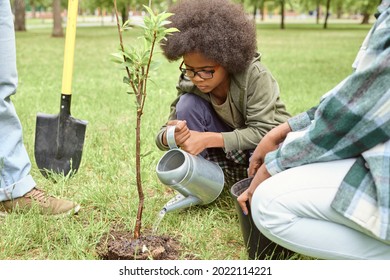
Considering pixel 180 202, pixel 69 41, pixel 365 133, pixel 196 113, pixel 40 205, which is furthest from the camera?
pixel 69 41

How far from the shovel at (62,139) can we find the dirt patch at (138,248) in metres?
0.87

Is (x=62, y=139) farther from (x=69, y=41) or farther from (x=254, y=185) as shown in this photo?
(x=254, y=185)

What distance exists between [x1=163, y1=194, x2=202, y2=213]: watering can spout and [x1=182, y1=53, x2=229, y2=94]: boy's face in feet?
1.55

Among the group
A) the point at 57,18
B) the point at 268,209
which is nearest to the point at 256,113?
the point at 268,209

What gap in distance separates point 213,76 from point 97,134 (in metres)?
1.63

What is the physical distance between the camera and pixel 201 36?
2344 millimetres

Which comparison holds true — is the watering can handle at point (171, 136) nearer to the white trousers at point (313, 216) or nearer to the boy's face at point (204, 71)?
the boy's face at point (204, 71)

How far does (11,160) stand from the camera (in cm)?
249

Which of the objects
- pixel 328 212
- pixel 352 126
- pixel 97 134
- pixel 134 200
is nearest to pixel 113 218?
A: pixel 134 200

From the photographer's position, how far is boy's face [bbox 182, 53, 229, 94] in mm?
2396

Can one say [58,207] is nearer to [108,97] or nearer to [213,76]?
[213,76]

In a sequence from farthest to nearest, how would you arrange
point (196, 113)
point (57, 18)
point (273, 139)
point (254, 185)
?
point (57, 18) → point (196, 113) → point (273, 139) → point (254, 185)

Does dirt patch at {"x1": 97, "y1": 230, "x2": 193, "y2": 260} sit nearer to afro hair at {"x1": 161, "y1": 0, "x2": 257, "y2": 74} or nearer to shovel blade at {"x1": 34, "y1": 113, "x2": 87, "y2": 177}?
afro hair at {"x1": 161, "y1": 0, "x2": 257, "y2": 74}

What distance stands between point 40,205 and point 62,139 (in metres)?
0.55
